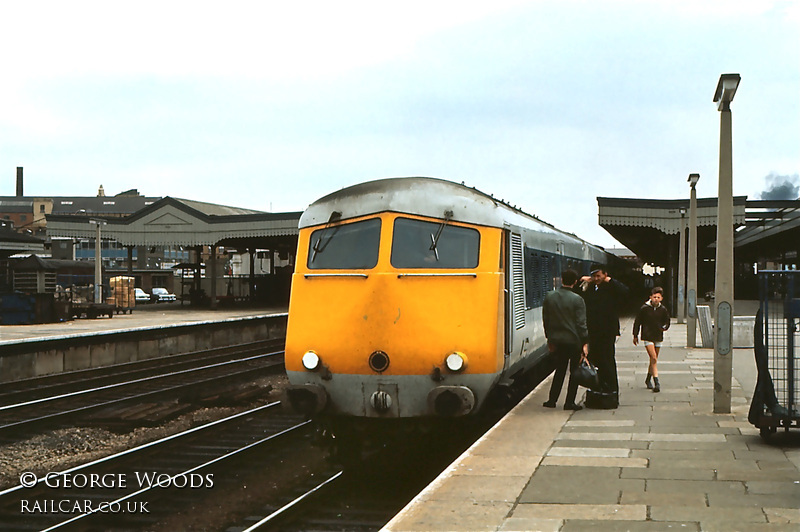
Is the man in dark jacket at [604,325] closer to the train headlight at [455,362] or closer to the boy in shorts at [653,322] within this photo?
the boy in shorts at [653,322]

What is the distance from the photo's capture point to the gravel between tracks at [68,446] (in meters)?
10.1

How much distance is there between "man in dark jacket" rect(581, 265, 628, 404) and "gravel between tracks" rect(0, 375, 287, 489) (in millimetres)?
5913

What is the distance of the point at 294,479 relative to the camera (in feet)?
31.1

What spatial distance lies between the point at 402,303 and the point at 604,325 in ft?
11.3

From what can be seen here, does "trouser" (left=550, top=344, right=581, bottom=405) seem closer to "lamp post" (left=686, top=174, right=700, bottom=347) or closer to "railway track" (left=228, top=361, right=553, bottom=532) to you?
"railway track" (left=228, top=361, right=553, bottom=532)

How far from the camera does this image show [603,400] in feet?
36.0

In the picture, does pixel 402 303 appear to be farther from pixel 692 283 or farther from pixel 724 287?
pixel 692 283

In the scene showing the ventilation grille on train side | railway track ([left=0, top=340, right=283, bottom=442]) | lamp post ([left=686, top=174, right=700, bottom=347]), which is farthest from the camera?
lamp post ([left=686, top=174, right=700, bottom=347])

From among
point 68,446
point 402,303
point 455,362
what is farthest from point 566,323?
point 68,446

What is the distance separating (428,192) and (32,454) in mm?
5905

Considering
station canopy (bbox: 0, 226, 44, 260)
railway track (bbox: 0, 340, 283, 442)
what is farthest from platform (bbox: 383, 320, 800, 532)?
station canopy (bbox: 0, 226, 44, 260)

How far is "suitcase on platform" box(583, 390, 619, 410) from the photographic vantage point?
11.0m

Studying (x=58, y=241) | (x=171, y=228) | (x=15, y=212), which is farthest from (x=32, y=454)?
(x=15, y=212)

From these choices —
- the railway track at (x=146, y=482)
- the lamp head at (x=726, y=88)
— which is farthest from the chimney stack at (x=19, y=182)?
the lamp head at (x=726, y=88)
